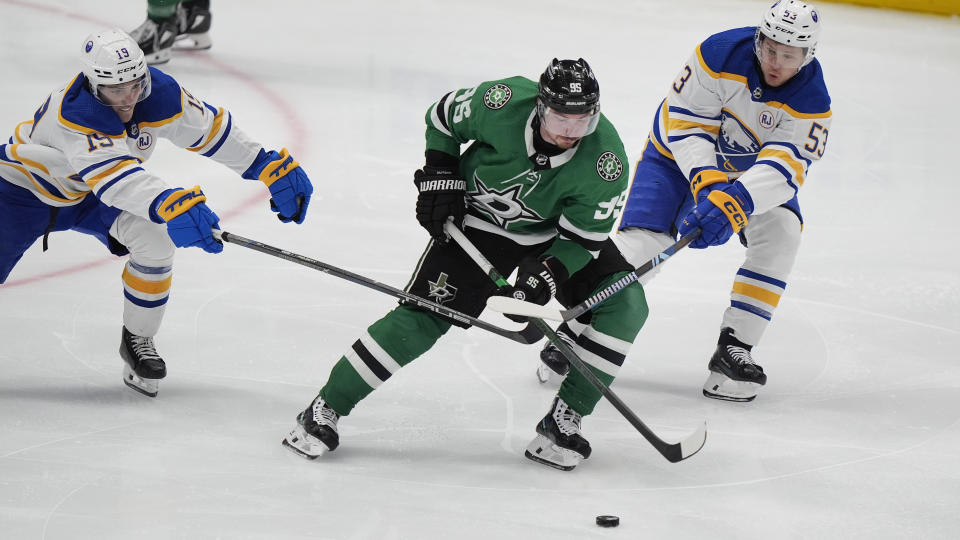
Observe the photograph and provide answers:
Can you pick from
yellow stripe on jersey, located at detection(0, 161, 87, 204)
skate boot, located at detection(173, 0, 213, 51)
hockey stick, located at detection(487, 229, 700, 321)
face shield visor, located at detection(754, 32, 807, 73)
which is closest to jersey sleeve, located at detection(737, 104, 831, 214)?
face shield visor, located at detection(754, 32, 807, 73)

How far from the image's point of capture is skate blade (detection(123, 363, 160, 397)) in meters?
3.14

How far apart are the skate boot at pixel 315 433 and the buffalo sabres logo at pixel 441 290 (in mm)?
372

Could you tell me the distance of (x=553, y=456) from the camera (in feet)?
9.61

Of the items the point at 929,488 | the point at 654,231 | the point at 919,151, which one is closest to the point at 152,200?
the point at 654,231

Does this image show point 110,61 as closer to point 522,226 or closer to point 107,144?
point 107,144

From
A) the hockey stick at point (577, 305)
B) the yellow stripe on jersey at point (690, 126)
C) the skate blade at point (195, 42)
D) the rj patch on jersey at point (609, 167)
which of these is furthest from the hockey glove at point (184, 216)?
the skate blade at point (195, 42)

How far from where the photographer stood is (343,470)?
2816 mm

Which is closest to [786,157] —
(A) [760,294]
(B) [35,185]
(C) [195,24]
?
(A) [760,294]

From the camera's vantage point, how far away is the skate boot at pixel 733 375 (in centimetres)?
340

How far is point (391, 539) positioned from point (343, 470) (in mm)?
347

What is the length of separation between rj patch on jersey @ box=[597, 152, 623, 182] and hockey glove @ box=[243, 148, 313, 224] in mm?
889

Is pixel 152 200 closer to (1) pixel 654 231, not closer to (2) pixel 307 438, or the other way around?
(2) pixel 307 438

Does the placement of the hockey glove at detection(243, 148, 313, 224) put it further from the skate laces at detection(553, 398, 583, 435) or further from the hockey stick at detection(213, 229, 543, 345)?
the skate laces at detection(553, 398, 583, 435)

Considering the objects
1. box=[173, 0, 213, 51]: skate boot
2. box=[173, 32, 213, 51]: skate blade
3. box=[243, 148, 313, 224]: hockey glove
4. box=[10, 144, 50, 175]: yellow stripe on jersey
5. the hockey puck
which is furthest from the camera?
box=[173, 32, 213, 51]: skate blade
